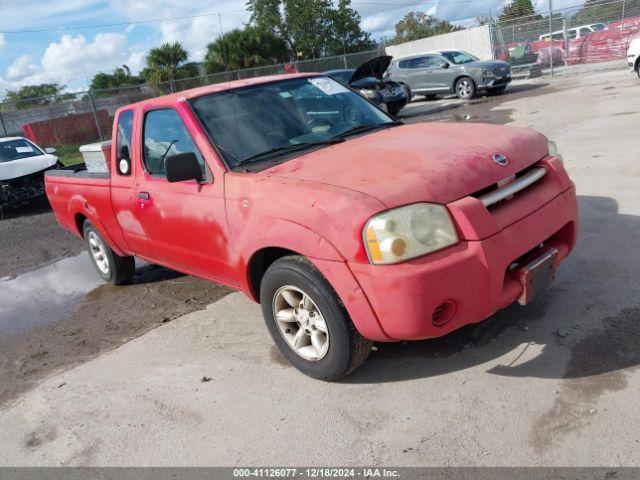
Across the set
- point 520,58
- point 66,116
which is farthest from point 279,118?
point 520,58

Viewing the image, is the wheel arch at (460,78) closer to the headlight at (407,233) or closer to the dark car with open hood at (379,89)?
the dark car with open hood at (379,89)

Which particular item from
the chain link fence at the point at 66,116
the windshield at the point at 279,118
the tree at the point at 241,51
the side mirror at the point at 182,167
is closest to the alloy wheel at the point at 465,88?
the chain link fence at the point at 66,116

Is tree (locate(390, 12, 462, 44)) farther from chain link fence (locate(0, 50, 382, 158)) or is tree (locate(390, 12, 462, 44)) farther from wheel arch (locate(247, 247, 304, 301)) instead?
wheel arch (locate(247, 247, 304, 301))

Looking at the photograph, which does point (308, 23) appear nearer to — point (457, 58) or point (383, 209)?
point (457, 58)

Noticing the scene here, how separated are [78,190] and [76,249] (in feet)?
9.13

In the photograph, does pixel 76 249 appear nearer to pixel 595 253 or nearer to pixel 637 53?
pixel 595 253

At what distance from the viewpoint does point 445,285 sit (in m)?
2.75

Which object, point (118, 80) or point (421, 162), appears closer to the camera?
point (421, 162)

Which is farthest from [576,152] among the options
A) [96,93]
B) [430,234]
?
[96,93]

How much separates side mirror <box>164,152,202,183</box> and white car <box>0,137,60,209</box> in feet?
29.9

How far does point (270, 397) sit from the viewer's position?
3.31m

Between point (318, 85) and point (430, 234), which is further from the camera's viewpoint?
point (318, 85)

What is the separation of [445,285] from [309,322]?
0.90m

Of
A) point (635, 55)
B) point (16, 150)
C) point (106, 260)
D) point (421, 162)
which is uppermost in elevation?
point (16, 150)
